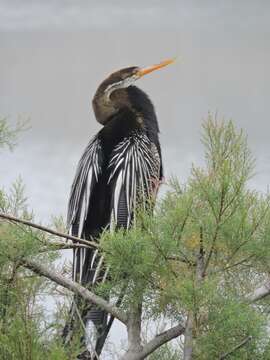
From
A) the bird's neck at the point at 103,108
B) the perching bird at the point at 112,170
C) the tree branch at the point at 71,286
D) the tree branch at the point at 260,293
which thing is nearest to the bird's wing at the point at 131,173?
the perching bird at the point at 112,170

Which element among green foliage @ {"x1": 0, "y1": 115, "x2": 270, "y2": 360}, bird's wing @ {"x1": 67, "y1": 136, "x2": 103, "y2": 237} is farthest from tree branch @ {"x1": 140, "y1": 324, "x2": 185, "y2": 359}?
bird's wing @ {"x1": 67, "y1": 136, "x2": 103, "y2": 237}

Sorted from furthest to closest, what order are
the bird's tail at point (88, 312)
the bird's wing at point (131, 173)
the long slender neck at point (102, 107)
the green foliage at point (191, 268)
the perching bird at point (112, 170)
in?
the long slender neck at point (102, 107), the bird's wing at point (131, 173), the perching bird at point (112, 170), the bird's tail at point (88, 312), the green foliage at point (191, 268)

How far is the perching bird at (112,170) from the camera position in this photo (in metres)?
3.72

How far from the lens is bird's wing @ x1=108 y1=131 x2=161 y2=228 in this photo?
4.00 metres

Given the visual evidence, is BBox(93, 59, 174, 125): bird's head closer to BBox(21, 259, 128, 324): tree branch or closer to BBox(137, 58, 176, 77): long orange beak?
BBox(137, 58, 176, 77): long orange beak

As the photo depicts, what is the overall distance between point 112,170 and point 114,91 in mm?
633

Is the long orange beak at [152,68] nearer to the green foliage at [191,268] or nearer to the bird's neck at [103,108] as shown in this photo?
the bird's neck at [103,108]

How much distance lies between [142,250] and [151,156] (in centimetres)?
143

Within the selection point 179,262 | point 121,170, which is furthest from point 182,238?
point 121,170

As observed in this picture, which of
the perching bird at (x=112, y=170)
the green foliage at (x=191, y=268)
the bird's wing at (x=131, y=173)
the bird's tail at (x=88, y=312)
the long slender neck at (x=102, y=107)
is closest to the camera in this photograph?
the green foliage at (x=191, y=268)

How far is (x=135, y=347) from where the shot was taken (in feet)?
10.7

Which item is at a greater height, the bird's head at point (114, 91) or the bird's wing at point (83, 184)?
the bird's head at point (114, 91)

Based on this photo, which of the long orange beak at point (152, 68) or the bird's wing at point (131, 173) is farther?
the long orange beak at point (152, 68)

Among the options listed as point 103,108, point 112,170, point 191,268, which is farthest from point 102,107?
point 191,268
